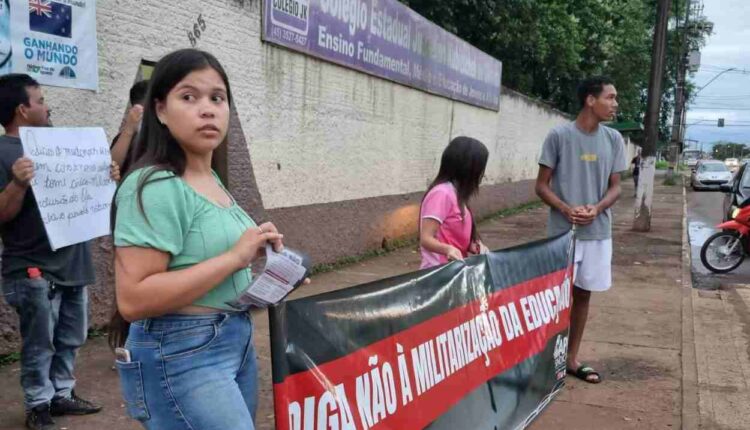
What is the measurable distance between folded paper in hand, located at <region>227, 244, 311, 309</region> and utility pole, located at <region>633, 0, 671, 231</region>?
12485 mm

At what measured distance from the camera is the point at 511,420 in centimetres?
357

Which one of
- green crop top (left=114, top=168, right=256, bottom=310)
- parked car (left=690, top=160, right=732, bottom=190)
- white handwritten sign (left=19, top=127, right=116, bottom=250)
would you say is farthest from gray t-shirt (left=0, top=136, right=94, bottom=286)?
parked car (left=690, top=160, right=732, bottom=190)

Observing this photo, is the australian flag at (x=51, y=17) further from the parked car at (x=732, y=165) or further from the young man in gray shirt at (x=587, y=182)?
the parked car at (x=732, y=165)

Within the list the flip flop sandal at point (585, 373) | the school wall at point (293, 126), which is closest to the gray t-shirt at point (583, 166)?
the flip flop sandal at point (585, 373)

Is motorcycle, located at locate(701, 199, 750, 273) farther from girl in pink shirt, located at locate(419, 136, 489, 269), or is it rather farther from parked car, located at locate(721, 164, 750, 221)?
girl in pink shirt, located at locate(419, 136, 489, 269)

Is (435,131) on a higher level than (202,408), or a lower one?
higher

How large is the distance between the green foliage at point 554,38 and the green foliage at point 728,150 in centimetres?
11006

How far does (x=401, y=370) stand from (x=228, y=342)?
1064mm

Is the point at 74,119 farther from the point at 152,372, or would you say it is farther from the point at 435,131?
the point at 435,131

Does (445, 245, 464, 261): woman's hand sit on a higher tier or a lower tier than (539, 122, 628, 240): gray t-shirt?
lower

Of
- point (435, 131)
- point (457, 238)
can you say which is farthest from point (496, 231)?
point (457, 238)

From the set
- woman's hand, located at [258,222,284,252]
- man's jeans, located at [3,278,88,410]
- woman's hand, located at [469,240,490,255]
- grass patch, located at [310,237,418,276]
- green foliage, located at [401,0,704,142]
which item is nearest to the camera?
woman's hand, located at [258,222,284,252]

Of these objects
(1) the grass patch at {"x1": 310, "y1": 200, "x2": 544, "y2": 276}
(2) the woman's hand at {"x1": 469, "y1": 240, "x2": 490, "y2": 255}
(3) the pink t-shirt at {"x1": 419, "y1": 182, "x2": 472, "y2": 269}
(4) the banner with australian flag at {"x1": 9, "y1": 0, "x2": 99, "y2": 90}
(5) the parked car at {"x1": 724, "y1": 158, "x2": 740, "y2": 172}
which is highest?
(4) the banner with australian flag at {"x1": 9, "y1": 0, "x2": 99, "y2": 90}

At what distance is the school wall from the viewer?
5078mm
